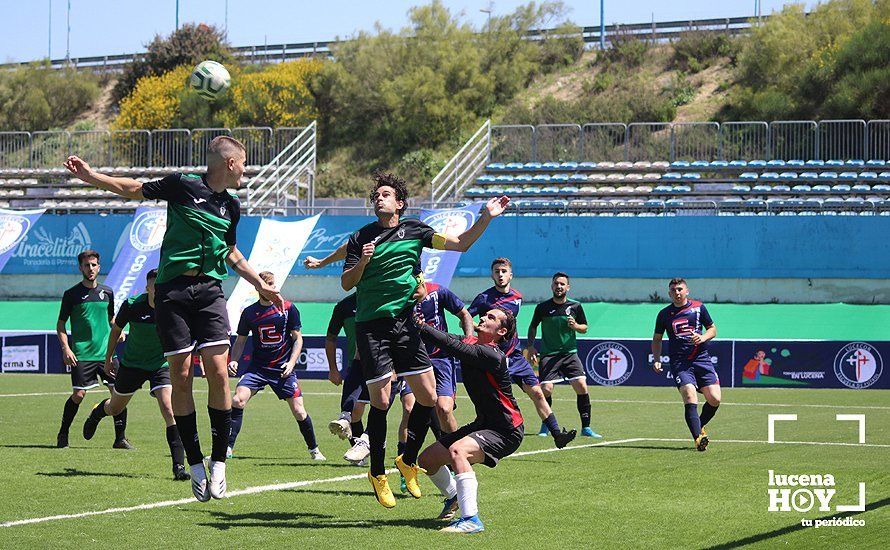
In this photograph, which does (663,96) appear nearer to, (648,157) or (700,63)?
(700,63)

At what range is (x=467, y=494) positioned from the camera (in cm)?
809

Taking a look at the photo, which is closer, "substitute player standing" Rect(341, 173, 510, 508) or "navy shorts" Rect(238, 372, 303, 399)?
"substitute player standing" Rect(341, 173, 510, 508)

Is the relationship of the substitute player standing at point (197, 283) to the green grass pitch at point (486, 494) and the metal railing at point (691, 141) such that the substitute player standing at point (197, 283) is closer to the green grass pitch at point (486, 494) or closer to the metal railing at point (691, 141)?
the green grass pitch at point (486, 494)

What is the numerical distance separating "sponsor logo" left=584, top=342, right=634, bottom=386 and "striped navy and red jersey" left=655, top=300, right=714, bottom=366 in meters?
11.4

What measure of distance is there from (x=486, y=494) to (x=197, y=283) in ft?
10.3

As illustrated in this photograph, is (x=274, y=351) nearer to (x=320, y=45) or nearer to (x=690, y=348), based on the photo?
(x=690, y=348)

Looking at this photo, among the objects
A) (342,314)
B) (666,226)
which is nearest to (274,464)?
(342,314)

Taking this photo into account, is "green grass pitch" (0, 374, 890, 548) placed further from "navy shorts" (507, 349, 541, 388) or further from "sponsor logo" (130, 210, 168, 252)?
"sponsor logo" (130, 210, 168, 252)

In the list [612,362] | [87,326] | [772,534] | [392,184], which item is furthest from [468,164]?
[772,534]

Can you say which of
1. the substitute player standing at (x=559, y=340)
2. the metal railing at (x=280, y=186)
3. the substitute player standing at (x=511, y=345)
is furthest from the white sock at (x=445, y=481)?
the metal railing at (x=280, y=186)

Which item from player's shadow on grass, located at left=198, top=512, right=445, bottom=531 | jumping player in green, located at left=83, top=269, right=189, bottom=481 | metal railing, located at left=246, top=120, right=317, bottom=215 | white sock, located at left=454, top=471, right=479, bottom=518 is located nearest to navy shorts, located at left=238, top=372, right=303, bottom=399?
jumping player in green, located at left=83, top=269, right=189, bottom=481

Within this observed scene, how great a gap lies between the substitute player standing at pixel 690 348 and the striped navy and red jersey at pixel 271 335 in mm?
4684

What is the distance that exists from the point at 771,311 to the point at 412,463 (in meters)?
24.6

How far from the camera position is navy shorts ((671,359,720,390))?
15.0 meters
